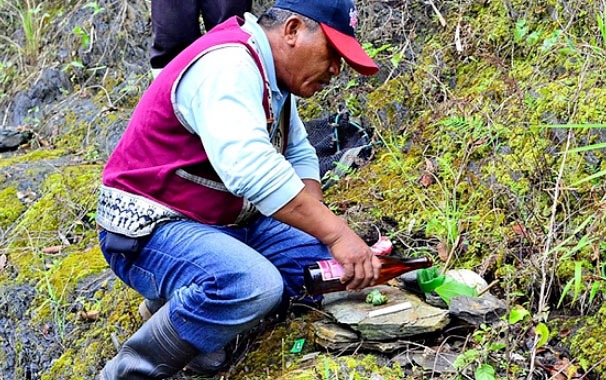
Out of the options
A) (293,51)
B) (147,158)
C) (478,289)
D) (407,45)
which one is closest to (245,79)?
(293,51)

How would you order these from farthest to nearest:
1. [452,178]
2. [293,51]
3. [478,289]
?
[452,178], [478,289], [293,51]

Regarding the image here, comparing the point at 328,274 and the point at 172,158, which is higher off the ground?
the point at 172,158

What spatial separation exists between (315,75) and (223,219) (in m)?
0.75

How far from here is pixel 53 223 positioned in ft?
15.1

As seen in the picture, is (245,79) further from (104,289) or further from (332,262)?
(104,289)

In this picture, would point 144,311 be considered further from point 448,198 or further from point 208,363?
point 448,198

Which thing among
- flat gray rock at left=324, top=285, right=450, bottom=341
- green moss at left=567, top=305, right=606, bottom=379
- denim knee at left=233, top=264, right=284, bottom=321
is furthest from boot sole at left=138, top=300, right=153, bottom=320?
green moss at left=567, top=305, right=606, bottom=379

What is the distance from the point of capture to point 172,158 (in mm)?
2820

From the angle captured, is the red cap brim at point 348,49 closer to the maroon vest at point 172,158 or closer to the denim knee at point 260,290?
the maroon vest at point 172,158

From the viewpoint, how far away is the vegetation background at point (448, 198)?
270 cm

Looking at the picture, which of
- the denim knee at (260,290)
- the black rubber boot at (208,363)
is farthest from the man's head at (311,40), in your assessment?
the black rubber boot at (208,363)

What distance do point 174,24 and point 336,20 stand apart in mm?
2091

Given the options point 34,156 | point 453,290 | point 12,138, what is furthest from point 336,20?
point 12,138

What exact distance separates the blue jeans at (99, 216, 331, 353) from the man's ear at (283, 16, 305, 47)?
0.83 m
